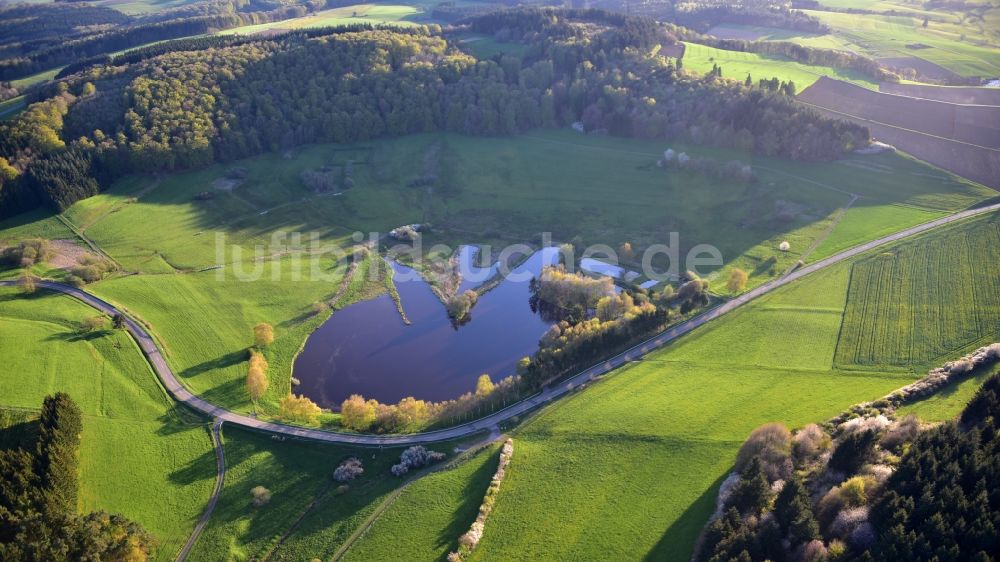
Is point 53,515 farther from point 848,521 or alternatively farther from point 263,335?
point 848,521

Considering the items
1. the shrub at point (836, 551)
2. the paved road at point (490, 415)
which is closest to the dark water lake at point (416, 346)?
the paved road at point (490, 415)

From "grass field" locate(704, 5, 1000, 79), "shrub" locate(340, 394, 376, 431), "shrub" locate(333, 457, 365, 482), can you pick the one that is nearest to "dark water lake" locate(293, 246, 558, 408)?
"shrub" locate(340, 394, 376, 431)

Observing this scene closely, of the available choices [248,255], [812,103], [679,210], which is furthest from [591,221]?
[812,103]

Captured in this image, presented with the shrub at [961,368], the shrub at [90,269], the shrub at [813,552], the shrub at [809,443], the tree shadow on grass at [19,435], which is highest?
the shrub at [90,269]

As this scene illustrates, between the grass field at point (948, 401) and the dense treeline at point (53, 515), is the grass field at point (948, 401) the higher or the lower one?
the higher one

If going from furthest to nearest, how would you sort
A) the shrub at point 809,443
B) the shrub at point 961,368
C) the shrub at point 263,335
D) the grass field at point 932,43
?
the grass field at point 932,43 < the shrub at point 263,335 < the shrub at point 961,368 < the shrub at point 809,443

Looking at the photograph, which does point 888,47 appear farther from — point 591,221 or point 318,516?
A: point 318,516

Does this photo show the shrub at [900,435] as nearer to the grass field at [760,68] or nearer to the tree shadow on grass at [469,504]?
the tree shadow on grass at [469,504]

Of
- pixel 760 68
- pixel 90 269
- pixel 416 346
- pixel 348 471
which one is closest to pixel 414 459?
pixel 348 471
